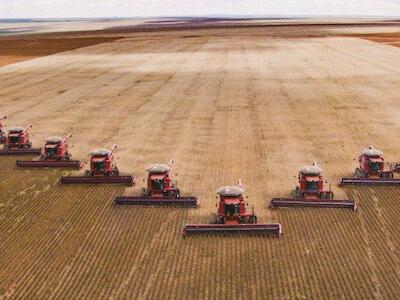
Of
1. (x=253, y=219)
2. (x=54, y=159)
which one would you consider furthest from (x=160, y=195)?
(x=54, y=159)

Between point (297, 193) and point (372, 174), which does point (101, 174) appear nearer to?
point (297, 193)

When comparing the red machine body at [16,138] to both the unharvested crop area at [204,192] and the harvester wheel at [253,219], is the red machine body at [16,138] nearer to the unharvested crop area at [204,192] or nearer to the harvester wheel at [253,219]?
the unharvested crop area at [204,192]

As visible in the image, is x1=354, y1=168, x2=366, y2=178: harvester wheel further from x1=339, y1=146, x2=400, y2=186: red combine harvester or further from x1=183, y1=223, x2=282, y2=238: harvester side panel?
x1=183, y1=223, x2=282, y2=238: harvester side panel

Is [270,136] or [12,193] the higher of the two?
[270,136]

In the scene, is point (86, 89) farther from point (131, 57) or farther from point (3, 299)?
point (3, 299)

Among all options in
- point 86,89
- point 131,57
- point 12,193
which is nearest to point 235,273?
point 12,193

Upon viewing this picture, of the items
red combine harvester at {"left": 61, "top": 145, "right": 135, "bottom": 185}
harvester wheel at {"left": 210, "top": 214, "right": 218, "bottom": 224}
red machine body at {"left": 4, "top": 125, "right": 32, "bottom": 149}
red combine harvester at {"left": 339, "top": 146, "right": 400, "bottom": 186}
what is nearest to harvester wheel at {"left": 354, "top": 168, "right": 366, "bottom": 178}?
red combine harvester at {"left": 339, "top": 146, "right": 400, "bottom": 186}

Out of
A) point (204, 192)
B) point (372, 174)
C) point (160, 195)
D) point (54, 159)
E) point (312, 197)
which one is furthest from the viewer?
point (54, 159)
